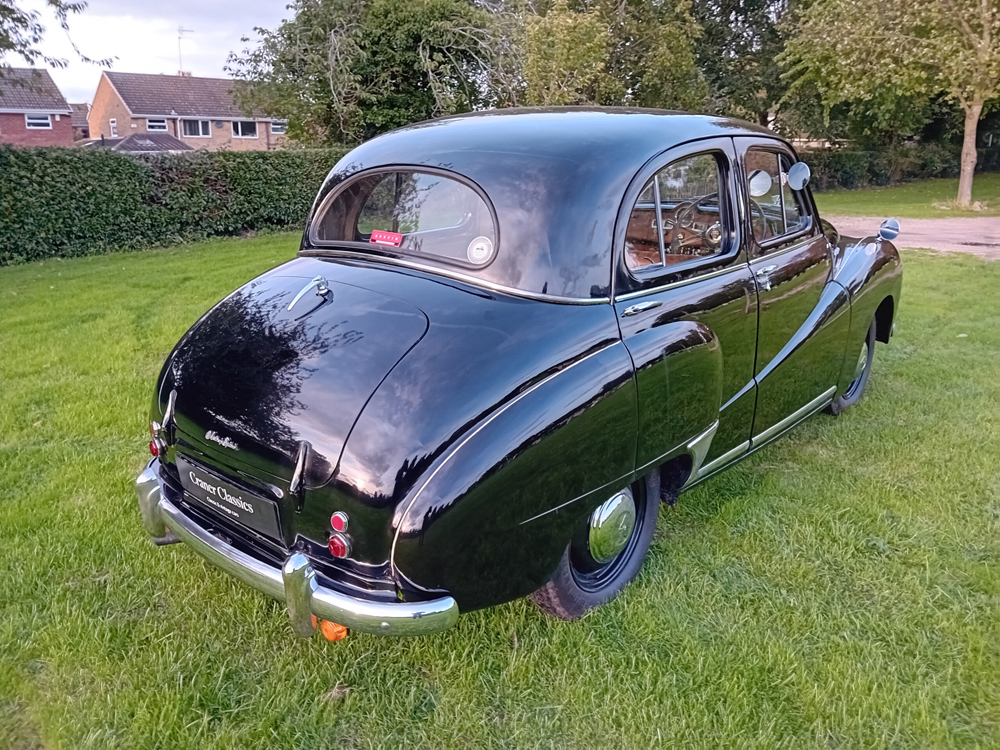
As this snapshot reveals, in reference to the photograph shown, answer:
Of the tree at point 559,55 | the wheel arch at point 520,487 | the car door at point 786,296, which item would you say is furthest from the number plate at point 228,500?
the tree at point 559,55

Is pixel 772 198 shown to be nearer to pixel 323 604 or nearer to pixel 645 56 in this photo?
pixel 323 604

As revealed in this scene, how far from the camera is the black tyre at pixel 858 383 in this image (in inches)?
186

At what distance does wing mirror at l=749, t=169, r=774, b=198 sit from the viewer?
11.2 feet

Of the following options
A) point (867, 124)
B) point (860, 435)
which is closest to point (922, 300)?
point (860, 435)

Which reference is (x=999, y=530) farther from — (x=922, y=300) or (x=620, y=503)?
(x=922, y=300)

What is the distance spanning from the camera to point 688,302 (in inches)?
115

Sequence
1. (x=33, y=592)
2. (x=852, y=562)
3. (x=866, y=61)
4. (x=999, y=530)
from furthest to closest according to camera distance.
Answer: (x=866, y=61) → (x=999, y=530) → (x=852, y=562) → (x=33, y=592)

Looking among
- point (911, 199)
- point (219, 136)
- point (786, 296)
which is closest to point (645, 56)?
point (911, 199)

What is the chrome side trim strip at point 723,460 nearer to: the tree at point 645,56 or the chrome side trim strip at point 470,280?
the chrome side trim strip at point 470,280

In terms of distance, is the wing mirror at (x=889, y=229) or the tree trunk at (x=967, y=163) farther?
the tree trunk at (x=967, y=163)

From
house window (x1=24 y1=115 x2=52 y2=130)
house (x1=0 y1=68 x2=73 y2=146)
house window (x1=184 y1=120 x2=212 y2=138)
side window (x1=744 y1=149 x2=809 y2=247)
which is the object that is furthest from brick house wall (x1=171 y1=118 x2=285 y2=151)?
side window (x1=744 y1=149 x2=809 y2=247)

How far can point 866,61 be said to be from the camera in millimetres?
17688

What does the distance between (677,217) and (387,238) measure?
4.35ft

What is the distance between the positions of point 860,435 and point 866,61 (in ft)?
55.3
